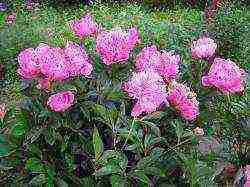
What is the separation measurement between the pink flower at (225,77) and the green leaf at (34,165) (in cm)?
62

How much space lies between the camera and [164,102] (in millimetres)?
1941

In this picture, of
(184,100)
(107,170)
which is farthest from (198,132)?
(107,170)

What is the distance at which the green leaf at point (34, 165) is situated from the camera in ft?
6.12

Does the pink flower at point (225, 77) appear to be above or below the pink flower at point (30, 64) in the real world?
below

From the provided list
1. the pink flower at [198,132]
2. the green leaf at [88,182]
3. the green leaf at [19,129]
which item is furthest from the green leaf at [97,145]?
the pink flower at [198,132]

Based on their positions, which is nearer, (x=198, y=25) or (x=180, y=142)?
(x=180, y=142)

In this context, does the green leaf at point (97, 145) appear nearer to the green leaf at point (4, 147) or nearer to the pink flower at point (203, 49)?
the green leaf at point (4, 147)

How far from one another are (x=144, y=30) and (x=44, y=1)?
91.9 inches

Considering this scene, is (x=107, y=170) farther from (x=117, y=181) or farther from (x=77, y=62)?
(x=77, y=62)

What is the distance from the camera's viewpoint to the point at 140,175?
1864mm

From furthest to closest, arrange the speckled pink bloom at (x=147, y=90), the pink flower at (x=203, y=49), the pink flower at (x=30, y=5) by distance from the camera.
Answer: the pink flower at (x=30, y=5)
the pink flower at (x=203, y=49)
the speckled pink bloom at (x=147, y=90)

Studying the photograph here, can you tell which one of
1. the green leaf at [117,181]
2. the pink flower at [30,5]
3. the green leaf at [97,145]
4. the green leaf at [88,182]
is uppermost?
the green leaf at [97,145]

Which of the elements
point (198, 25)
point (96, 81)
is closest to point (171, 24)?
point (198, 25)

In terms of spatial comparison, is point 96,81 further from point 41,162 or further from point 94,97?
point 41,162
